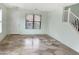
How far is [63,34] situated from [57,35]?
2.01 ft

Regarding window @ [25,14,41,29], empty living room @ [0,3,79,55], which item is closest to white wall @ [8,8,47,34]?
empty living room @ [0,3,79,55]

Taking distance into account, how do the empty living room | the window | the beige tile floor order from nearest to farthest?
the window, the beige tile floor, the empty living room

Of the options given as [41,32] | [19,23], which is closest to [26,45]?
[41,32]

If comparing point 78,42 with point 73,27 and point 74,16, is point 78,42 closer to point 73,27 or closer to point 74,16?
point 73,27

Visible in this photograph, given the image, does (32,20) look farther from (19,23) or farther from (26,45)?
(19,23)

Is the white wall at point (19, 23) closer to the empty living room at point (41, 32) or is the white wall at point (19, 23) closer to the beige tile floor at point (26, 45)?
the empty living room at point (41, 32)

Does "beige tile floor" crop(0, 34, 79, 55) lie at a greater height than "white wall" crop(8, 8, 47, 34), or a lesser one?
lesser

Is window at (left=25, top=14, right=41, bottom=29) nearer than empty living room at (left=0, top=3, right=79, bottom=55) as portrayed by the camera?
Yes

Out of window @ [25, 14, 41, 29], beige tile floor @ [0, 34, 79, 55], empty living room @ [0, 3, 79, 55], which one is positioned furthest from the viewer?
empty living room @ [0, 3, 79, 55]

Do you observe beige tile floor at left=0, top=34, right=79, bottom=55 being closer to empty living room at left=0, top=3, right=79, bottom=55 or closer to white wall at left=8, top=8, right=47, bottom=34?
empty living room at left=0, top=3, right=79, bottom=55

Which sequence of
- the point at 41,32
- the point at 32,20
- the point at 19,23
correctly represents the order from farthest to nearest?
1. the point at 19,23
2. the point at 41,32
3. the point at 32,20

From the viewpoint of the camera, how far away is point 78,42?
3.61 metres

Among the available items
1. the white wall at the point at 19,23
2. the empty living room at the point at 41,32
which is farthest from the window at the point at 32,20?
the empty living room at the point at 41,32
